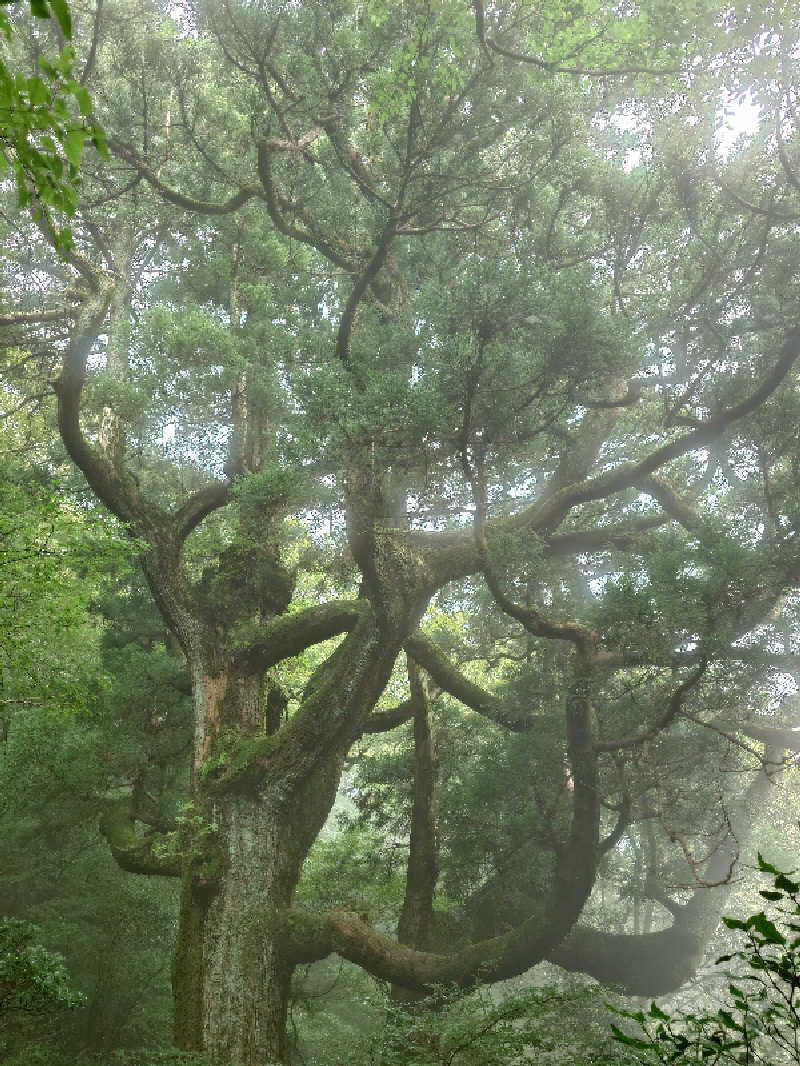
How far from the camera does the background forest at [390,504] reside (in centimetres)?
684

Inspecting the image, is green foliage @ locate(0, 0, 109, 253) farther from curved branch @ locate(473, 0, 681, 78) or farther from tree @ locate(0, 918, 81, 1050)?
curved branch @ locate(473, 0, 681, 78)

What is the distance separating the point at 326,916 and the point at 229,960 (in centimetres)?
102

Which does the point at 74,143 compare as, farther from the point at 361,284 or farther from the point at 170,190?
the point at 170,190

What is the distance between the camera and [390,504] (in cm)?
871

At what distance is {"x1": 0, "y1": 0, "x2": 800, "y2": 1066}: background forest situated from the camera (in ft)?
22.4

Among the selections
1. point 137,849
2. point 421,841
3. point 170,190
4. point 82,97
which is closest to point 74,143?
point 82,97

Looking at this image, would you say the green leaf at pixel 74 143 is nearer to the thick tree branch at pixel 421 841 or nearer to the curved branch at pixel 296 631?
the curved branch at pixel 296 631

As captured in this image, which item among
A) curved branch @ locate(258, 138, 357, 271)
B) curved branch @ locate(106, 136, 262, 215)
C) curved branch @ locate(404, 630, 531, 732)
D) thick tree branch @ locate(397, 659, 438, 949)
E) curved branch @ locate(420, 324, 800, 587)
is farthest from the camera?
curved branch @ locate(404, 630, 531, 732)

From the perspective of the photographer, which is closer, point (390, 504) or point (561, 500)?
point (390, 504)

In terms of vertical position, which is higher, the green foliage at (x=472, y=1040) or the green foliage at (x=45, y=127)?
the green foliage at (x=45, y=127)

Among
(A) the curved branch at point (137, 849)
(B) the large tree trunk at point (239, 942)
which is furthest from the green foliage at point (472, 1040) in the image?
(A) the curved branch at point (137, 849)

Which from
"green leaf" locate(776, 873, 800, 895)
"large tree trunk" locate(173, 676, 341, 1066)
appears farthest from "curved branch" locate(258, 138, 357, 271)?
"green leaf" locate(776, 873, 800, 895)

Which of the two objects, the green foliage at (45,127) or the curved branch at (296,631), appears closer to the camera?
the green foliage at (45,127)

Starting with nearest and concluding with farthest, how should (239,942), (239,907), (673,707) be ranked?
(239,942)
(239,907)
(673,707)
